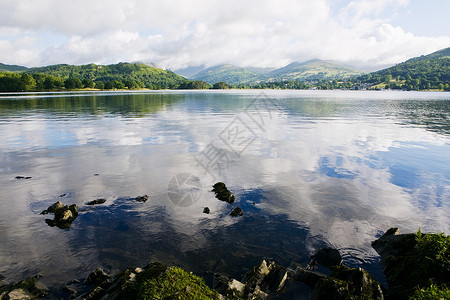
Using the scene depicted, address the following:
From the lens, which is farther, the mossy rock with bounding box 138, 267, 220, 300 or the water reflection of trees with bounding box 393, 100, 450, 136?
the water reflection of trees with bounding box 393, 100, 450, 136

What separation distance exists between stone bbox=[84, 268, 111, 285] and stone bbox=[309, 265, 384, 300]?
8865 millimetres

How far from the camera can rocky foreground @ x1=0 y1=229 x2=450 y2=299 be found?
339 inches

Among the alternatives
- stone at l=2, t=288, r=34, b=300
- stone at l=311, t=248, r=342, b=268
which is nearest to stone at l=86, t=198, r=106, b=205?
stone at l=2, t=288, r=34, b=300

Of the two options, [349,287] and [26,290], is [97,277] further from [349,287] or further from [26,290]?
[349,287]

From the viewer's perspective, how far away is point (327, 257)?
1310cm

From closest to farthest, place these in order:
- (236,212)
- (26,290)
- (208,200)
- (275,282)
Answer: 1. (26,290)
2. (275,282)
3. (236,212)
4. (208,200)

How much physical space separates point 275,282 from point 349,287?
294 cm

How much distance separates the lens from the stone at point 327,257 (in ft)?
42.1

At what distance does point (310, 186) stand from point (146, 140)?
2690cm

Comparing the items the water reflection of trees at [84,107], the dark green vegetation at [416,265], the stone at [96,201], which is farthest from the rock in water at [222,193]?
the water reflection of trees at [84,107]

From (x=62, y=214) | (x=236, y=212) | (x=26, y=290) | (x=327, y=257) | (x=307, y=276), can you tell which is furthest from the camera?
(x=236, y=212)

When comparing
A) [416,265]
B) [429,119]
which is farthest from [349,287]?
[429,119]

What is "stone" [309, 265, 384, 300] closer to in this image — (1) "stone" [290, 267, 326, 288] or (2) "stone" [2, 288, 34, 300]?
(1) "stone" [290, 267, 326, 288]

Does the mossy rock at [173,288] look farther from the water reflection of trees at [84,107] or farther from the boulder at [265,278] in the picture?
the water reflection of trees at [84,107]
